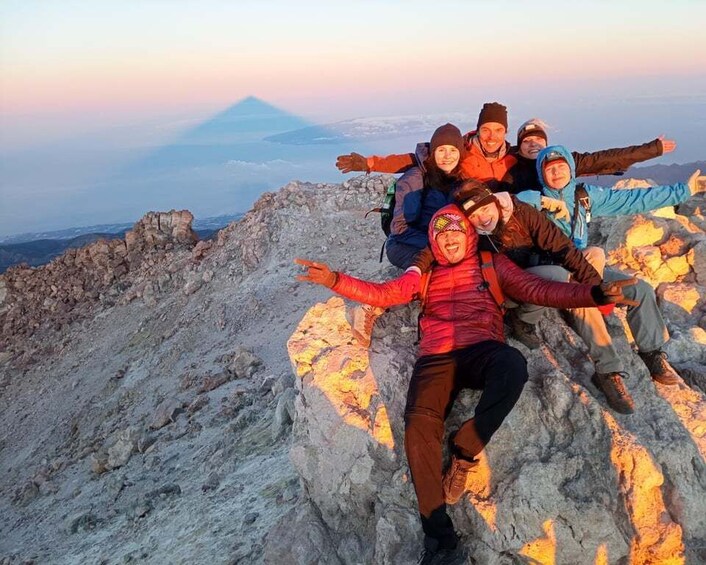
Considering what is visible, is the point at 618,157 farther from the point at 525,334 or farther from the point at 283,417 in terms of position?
the point at 283,417

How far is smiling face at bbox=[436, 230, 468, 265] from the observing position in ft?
16.5

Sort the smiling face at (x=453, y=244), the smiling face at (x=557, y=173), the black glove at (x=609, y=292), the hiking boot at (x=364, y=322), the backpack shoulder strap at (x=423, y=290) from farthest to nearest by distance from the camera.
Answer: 1. the smiling face at (x=557, y=173)
2. the hiking boot at (x=364, y=322)
3. the backpack shoulder strap at (x=423, y=290)
4. the smiling face at (x=453, y=244)
5. the black glove at (x=609, y=292)

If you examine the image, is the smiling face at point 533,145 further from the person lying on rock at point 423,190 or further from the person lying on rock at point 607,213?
the person lying on rock at point 423,190

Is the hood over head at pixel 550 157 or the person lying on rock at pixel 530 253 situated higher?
the hood over head at pixel 550 157

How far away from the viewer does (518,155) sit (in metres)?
6.34

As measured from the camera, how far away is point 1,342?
65.9ft

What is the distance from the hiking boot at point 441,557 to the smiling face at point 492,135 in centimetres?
428

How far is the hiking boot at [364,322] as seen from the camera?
5.35 m

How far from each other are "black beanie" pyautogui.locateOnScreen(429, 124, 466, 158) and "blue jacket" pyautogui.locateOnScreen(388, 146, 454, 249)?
402mm

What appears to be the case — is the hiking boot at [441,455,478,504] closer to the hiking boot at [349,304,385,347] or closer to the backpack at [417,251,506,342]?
the backpack at [417,251,506,342]

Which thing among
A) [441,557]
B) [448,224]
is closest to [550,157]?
[448,224]

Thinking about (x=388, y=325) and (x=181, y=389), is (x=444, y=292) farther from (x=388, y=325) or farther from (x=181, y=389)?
(x=181, y=389)

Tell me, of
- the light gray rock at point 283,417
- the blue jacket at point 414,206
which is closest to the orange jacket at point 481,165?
the blue jacket at point 414,206

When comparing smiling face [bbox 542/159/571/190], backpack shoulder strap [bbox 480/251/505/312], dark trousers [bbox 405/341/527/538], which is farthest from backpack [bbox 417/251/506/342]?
smiling face [bbox 542/159/571/190]
